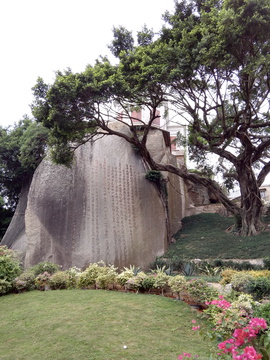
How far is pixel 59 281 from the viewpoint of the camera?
20.5 feet

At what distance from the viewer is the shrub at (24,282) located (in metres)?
6.38

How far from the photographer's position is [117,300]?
4.98m

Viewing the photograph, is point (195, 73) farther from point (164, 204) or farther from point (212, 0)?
point (164, 204)

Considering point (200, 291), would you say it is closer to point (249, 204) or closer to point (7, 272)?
point (7, 272)

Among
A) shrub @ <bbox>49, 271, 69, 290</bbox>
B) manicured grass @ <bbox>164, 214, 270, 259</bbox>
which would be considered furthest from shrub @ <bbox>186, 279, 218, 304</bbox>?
manicured grass @ <bbox>164, 214, 270, 259</bbox>

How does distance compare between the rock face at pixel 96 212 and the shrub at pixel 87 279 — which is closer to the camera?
the shrub at pixel 87 279

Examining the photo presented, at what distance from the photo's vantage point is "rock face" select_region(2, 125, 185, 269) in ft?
31.0

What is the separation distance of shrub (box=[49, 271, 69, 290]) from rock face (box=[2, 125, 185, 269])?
9.21 ft

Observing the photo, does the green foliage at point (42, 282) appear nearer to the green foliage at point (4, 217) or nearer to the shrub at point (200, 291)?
the shrub at point (200, 291)

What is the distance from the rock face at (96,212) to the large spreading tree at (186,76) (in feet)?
2.97

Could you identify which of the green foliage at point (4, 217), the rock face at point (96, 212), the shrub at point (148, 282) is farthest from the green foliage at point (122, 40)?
the green foliage at point (4, 217)

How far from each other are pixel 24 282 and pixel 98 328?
10.3 ft

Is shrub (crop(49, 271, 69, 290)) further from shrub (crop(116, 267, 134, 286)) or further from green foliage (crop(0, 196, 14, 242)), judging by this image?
green foliage (crop(0, 196, 14, 242))

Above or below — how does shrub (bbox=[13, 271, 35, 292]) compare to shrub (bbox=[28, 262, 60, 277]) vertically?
below
